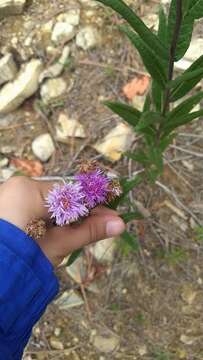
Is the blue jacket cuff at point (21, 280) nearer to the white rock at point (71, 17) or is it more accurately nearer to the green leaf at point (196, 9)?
the green leaf at point (196, 9)

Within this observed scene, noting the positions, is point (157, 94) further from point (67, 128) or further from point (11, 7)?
point (11, 7)

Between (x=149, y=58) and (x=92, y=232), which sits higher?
(x=149, y=58)

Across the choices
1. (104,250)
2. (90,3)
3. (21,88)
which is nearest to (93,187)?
(104,250)

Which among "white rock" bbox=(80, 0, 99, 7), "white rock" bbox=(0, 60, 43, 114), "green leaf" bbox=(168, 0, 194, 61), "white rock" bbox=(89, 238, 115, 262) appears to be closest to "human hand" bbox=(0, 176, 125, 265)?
"green leaf" bbox=(168, 0, 194, 61)

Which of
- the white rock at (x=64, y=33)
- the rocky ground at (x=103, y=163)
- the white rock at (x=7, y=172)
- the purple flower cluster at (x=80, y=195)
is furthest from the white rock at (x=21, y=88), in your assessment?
the purple flower cluster at (x=80, y=195)

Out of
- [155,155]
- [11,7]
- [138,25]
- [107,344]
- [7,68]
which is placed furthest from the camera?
[11,7]

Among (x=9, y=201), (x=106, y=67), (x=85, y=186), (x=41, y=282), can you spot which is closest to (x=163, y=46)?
(x=85, y=186)

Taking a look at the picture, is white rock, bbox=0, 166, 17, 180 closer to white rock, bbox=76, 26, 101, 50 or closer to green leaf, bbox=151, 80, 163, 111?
white rock, bbox=76, 26, 101, 50
